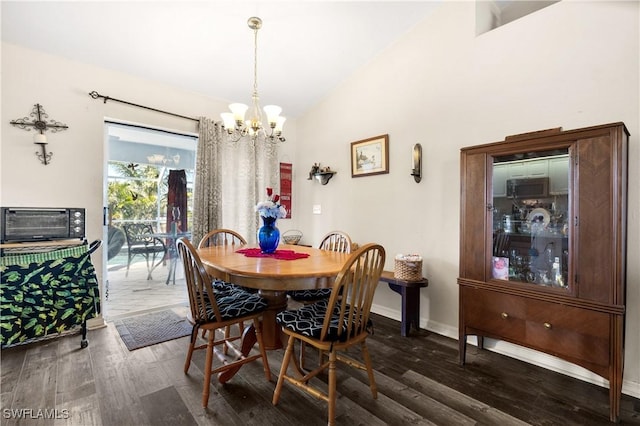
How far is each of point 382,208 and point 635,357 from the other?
211 cm

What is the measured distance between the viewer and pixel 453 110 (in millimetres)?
2627

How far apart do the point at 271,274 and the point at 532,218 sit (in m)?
1.82

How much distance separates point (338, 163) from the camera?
367 centimetres

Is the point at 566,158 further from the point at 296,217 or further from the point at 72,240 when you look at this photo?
the point at 72,240

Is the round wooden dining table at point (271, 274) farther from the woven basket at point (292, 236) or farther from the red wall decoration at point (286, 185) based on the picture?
the red wall decoration at point (286, 185)

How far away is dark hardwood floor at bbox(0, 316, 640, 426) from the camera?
5.15ft

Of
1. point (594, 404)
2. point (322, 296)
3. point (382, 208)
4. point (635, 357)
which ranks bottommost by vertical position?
point (594, 404)

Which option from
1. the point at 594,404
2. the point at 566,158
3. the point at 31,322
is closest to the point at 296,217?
the point at 31,322

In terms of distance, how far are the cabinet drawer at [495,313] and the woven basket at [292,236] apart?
7.73 feet

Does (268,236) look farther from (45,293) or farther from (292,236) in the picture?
(292,236)

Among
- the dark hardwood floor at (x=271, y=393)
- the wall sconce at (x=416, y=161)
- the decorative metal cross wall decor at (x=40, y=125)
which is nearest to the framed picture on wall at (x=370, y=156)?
the wall sconce at (x=416, y=161)

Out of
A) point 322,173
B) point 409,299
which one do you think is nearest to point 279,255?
point 409,299

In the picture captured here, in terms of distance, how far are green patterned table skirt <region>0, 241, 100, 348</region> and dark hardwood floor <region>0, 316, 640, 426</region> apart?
0.74 ft

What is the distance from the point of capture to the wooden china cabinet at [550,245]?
1603 millimetres
